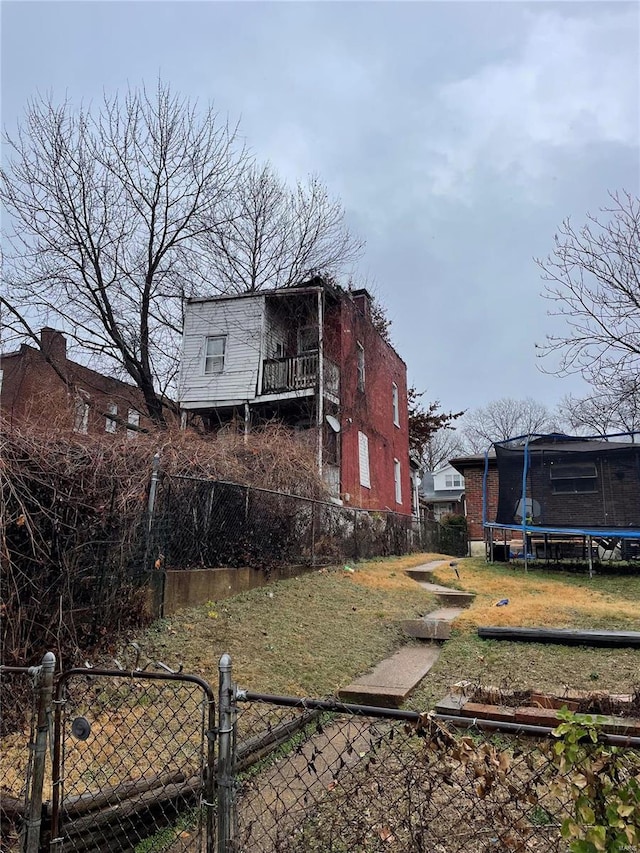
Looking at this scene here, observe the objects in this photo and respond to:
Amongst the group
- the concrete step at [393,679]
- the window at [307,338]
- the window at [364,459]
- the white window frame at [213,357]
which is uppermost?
the window at [307,338]

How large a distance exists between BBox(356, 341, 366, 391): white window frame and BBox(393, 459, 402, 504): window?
4.40 meters

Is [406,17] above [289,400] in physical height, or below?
above

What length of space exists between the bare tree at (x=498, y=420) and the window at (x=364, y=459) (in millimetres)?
27299

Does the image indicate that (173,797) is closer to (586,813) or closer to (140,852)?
(140,852)

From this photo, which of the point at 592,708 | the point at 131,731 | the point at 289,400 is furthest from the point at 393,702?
the point at 289,400

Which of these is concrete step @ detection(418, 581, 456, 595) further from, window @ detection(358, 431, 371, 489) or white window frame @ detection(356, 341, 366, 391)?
white window frame @ detection(356, 341, 366, 391)

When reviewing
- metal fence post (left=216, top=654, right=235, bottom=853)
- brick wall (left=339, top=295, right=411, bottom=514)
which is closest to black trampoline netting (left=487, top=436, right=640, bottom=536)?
brick wall (left=339, top=295, right=411, bottom=514)

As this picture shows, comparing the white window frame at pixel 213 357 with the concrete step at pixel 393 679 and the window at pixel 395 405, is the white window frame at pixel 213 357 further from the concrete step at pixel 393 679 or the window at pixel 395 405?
the concrete step at pixel 393 679

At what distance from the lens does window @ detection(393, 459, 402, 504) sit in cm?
2166

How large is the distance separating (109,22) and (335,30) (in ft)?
9.09

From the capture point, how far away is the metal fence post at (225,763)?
1900 mm

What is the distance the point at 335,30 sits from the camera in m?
6.53

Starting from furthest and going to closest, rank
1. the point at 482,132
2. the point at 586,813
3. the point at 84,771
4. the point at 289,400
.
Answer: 1. the point at 289,400
2. the point at 482,132
3. the point at 84,771
4. the point at 586,813

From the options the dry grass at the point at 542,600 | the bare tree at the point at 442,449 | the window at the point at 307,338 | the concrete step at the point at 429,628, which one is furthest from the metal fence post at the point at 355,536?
the bare tree at the point at 442,449
